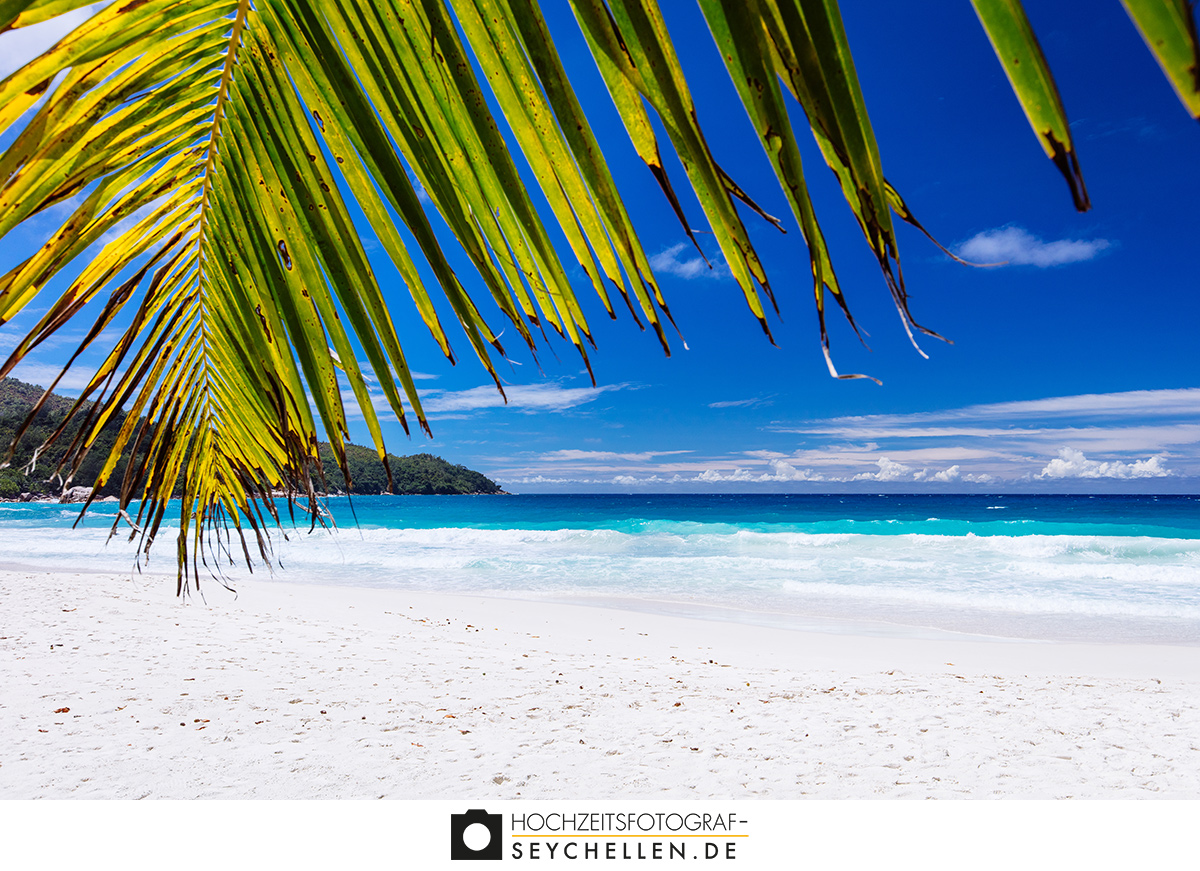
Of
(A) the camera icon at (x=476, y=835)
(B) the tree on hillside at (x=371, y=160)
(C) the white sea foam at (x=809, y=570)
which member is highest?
(B) the tree on hillside at (x=371, y=160)

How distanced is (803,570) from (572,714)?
33.0 ft

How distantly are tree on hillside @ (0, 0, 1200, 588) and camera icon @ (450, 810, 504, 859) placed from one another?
1582 millimetres

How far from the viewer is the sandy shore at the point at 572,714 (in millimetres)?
3312

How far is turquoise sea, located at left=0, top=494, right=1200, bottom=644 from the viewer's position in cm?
876

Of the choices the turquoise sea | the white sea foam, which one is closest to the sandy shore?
the turquoise sea

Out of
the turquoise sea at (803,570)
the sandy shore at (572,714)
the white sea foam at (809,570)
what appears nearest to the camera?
the sandy shore at (572,714)

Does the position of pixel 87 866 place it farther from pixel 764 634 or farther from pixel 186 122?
pixel 764 634

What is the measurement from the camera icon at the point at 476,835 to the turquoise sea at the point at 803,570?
605 cm

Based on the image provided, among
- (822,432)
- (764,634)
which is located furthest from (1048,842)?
(822,432)

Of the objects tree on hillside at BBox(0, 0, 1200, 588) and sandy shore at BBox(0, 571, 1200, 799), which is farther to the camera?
sandy shore at BBox(0, 571, 1200, 799)

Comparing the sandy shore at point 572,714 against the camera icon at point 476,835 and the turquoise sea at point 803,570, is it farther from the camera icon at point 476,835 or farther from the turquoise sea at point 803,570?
the turquoise sea at point 803,570

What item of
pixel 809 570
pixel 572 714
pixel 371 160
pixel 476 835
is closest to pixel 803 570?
pixel 809 570

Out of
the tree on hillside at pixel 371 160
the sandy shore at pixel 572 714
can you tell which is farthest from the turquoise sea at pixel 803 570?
the tree on hillside at pixel 371 160

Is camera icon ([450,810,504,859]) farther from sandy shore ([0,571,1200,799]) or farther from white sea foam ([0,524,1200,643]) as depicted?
white sea foam ([0,524,1200,643])
